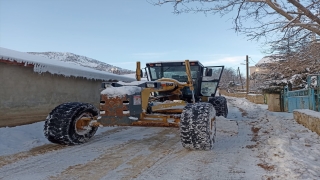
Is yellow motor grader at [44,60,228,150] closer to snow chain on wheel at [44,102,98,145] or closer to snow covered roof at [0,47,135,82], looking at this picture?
snow chain on wheel at [44,102,98,145]

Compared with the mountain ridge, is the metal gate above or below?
below

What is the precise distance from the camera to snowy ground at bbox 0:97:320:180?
3.65 metres

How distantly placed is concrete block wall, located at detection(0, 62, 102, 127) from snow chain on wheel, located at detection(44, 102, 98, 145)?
2735 millimetres

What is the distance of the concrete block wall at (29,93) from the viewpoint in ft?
24.1

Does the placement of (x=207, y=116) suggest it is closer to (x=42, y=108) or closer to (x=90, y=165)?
(x=90, y=165)

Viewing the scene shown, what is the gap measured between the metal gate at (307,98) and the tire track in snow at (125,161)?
18.5 feet

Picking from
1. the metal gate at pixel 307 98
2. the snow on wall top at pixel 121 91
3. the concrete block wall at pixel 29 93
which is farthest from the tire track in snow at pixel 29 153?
the metal gate at pixel 307 98

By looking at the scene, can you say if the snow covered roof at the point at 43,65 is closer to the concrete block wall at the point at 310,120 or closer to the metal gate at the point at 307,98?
the concrete block wall at the point at 310,120

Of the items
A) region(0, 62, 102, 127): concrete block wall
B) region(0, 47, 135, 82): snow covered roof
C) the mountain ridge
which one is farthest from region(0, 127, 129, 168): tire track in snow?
the mountain ridge

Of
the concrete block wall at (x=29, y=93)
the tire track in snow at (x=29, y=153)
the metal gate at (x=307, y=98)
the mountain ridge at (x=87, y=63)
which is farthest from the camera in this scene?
the mountain ridge at (x=87, y=63)

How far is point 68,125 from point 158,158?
202 centimetres

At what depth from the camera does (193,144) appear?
4746 millimetres

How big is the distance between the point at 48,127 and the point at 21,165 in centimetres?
116

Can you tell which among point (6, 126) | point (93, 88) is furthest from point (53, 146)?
point (93, 88)
